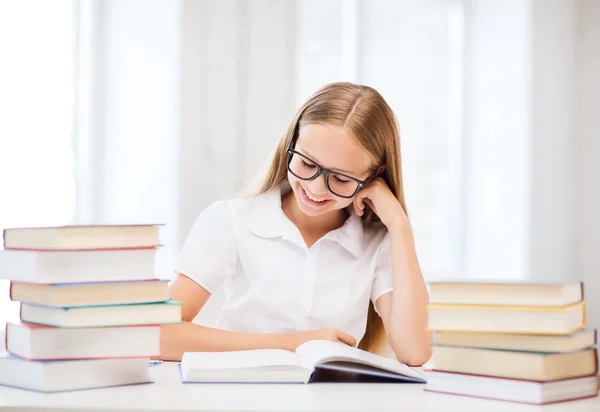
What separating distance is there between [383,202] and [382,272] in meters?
0.20

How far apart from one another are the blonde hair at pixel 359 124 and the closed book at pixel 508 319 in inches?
27.6

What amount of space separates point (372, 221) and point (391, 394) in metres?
0.90

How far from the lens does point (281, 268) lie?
189cm

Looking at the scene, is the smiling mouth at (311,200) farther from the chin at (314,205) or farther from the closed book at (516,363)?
the closed book at (516,363)

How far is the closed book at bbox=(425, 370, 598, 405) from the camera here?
1.02 metres

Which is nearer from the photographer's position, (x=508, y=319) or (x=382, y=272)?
(x=508, y=319)

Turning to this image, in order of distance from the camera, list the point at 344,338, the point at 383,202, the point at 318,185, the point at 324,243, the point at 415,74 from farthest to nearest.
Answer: the point at 415,74, the point at 324,243, the point at 383,202, the point at 318,185, the point at 344,338

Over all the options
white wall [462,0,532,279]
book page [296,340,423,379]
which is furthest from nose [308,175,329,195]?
white wall [462,0,532,279]

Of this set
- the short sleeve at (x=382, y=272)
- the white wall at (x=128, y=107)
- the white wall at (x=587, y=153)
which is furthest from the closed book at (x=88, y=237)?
the white wall at (x=587, y=153)

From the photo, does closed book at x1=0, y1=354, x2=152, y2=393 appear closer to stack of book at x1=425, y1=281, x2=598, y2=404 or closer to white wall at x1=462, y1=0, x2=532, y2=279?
stack of book at x1=425, y1=281, x2=598, y2=404

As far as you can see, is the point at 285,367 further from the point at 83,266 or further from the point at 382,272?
the point at 382,272

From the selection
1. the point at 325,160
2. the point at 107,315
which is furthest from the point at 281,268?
the point at 107,315

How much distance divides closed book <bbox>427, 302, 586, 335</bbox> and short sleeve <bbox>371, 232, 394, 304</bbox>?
80cm

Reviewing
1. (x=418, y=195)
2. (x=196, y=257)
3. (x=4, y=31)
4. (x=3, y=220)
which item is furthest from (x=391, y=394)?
(x=4, y=31)
